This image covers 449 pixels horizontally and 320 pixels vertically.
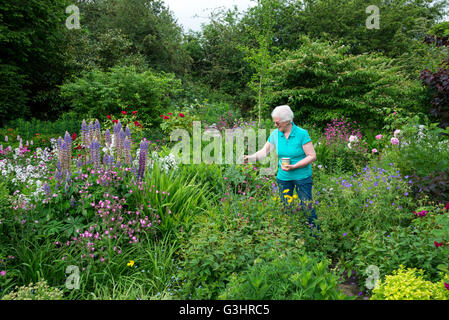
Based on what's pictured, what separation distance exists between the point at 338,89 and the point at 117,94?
6983 millimetres

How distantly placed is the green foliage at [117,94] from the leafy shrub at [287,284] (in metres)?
8.51

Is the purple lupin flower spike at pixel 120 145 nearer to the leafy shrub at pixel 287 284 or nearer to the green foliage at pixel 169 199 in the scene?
the green foliage at pixel 169 199

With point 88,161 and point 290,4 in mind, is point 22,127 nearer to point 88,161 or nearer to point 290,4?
point 88,161

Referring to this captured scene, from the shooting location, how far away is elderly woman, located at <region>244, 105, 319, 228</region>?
393cm

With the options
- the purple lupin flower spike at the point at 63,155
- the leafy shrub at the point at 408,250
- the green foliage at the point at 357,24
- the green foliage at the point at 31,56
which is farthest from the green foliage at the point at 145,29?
the leafy shrub at the point at 408,250

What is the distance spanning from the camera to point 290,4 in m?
19.7

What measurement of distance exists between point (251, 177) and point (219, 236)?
1874 mm

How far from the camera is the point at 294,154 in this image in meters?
4.02

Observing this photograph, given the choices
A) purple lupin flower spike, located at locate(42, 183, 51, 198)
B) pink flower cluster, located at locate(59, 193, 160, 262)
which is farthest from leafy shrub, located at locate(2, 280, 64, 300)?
purple lupin flower spike, located at locate(42, 183, 51, 198)

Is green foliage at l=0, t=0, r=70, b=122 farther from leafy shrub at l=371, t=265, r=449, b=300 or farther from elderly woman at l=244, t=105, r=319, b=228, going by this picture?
leafy shrub at l=371, t=265, r=449, b=300

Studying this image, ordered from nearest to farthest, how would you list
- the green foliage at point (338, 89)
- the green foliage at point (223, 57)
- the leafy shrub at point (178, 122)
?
the leafy shrub at point (178, 122) → the green foliage at point (338, 89) → the green foliage at point (223, 57)

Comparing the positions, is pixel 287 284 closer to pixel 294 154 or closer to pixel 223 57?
pixel 294 154

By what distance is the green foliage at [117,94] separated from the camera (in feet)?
34.0

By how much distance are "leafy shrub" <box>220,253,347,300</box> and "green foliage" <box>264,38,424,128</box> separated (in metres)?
8.09
